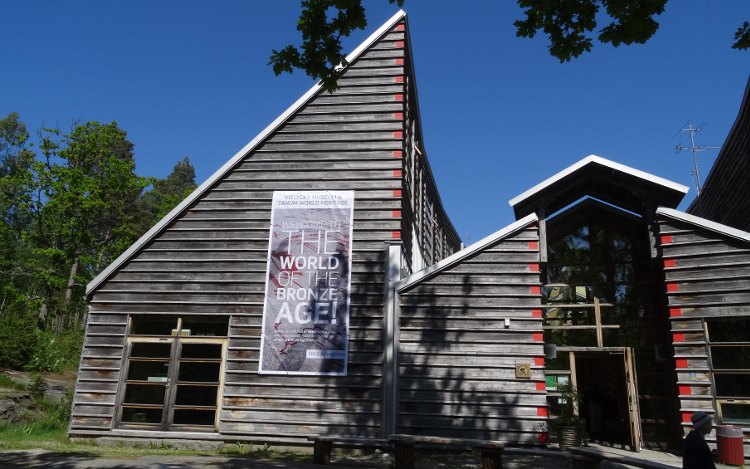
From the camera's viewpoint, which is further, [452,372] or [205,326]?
[205,326]

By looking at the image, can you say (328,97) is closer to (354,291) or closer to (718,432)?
(354,291)

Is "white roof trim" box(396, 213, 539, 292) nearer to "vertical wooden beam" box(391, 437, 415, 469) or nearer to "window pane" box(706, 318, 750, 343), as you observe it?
"vertical wooden beam" box(391, 437, 415, 469)

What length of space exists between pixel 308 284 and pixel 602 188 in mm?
7599

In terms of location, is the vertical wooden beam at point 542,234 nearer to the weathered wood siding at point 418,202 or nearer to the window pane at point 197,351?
the weathered wood siding at point 418,202

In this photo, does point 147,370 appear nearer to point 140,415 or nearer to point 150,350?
point 150,350

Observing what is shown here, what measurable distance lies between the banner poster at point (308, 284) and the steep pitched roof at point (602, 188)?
4150mm

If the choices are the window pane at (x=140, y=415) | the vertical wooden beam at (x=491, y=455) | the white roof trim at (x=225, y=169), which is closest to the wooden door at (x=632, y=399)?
the vertical wooden beam at (x=491, y=455)

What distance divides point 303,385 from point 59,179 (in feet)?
80.2

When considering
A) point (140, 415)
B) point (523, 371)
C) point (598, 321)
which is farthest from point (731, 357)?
point (140, 415)

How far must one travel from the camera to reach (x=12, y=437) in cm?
1151

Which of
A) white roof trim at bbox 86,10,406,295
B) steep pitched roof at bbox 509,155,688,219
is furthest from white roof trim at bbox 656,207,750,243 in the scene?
white roof trim at bbox 86,10,406,295

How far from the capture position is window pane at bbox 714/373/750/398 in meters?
10.2

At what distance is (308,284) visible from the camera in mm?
11625

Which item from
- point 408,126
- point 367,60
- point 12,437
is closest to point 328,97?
point 367,60
